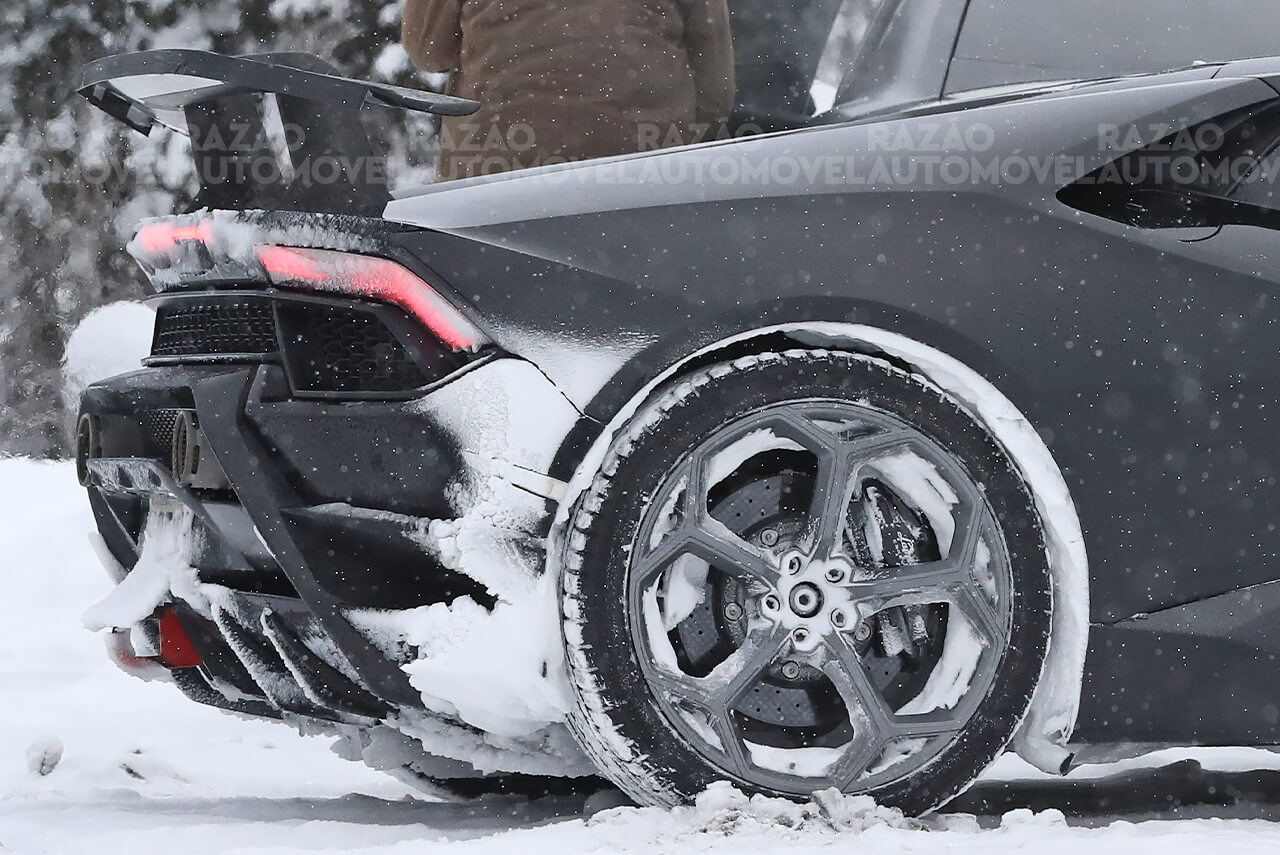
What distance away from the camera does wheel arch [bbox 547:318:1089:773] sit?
2219 mm

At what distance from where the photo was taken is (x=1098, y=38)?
2803 millimetres

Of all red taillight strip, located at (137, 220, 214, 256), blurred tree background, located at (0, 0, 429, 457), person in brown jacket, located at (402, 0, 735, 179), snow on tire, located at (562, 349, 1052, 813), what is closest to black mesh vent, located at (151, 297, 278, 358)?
red taillight strip, located at (137, 220, 214, 256)

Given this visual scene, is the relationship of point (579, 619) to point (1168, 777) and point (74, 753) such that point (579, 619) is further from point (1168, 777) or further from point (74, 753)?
point (74, 753)

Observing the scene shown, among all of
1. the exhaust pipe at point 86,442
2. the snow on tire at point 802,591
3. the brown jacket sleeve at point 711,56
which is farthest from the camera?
the brown jacket sleeve at point 711,56

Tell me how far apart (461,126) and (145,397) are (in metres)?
1.68

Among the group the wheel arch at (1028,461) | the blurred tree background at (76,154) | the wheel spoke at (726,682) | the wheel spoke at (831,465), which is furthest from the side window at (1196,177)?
the blurred tree background at (76,154)

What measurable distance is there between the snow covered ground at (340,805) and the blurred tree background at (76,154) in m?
6.74

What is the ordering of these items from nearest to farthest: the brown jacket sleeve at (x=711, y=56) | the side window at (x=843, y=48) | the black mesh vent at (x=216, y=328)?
the black mesh vent at (x=216, y=328) → the side window at (x=843, y=48) → the brown jacket sleeve at (x=711, y=56)

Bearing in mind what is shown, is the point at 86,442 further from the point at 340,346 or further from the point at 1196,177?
the point at 1196,177

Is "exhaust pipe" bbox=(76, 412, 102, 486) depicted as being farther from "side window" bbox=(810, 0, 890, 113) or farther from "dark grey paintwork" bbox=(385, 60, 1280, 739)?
"side window" bbox=(810, 0, 890, 113)

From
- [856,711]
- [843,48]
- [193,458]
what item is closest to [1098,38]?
[856,711]

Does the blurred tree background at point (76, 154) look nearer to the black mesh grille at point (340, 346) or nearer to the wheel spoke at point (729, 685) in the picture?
the black mesh grille at point (340, 346)

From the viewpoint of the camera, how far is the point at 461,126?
147 inches

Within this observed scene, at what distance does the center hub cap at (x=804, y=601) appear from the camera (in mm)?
2186
